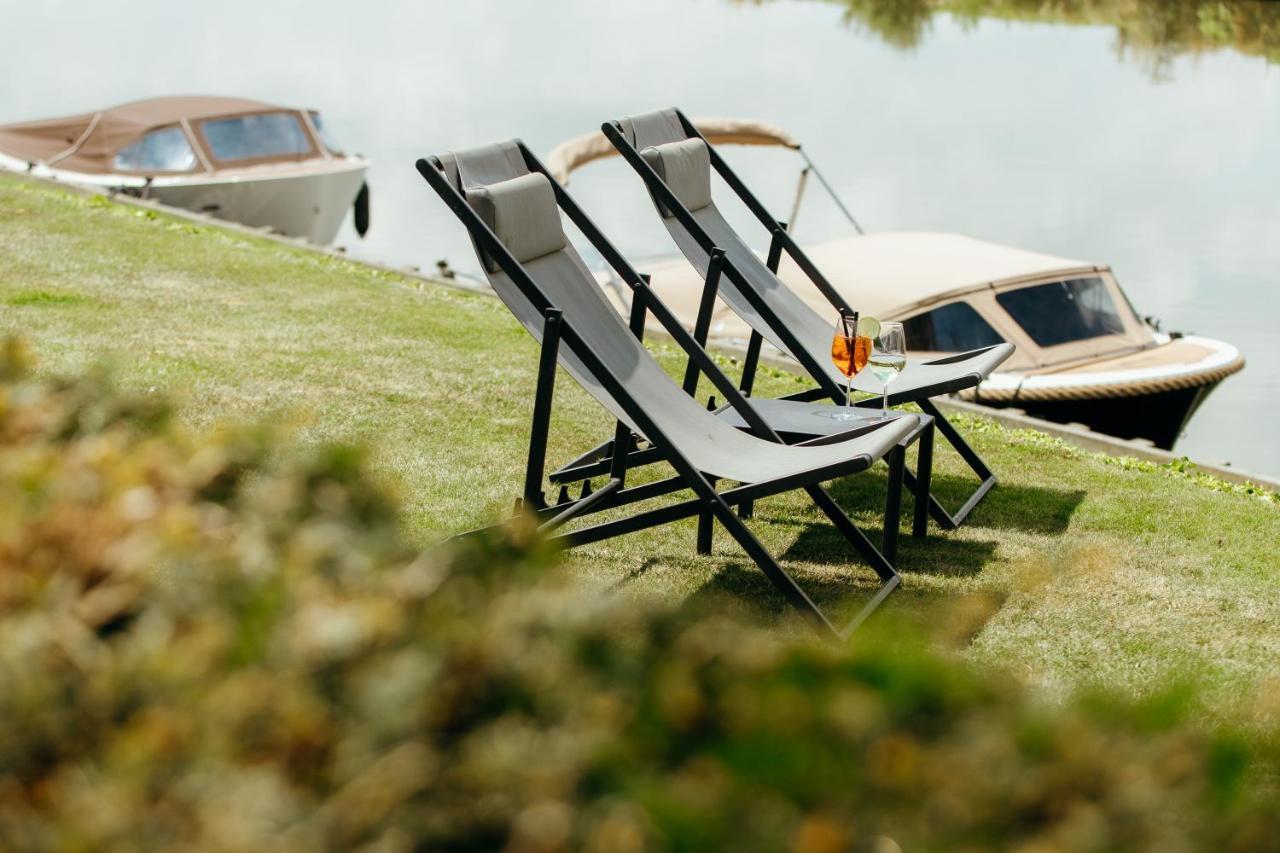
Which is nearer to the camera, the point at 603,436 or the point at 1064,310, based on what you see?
the point at 603,436

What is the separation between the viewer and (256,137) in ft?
54.2

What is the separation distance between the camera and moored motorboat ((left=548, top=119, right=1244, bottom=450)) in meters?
9.65

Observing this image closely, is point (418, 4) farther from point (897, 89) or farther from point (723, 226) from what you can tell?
point (723, 226)

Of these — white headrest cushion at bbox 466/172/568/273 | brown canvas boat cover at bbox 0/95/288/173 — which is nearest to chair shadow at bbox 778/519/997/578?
white headrest cushion at bbox 466/172/568/273

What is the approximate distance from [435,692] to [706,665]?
285mm

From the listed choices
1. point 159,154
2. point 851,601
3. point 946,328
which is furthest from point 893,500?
point 159,154

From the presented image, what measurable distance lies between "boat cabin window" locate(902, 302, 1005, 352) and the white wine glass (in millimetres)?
4806

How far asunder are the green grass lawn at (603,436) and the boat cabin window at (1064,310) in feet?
8.26

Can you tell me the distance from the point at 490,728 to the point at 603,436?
4.78m

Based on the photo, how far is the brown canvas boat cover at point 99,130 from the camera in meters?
15.5

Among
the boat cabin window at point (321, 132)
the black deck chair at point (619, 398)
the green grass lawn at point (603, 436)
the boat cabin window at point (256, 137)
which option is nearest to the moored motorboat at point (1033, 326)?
the green grass lawn at point (603, 436)

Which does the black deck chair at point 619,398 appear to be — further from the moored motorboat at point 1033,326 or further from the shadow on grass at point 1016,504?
the moored motorboat at point 1033,326

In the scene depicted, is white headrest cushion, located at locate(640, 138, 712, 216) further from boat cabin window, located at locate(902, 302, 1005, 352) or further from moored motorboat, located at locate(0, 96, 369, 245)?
moored motorboat, located at locate(0, 96, 369, 245)

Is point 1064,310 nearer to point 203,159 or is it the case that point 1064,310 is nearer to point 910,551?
point 910,551
